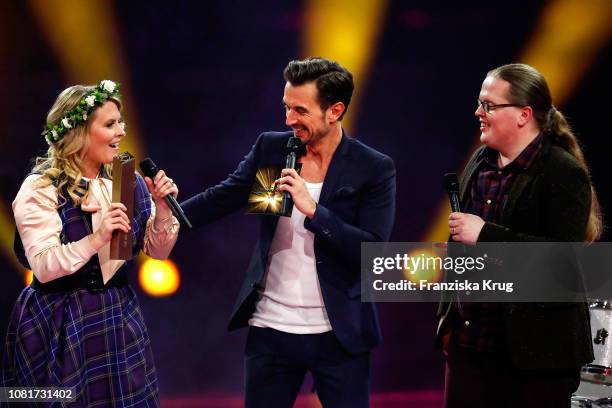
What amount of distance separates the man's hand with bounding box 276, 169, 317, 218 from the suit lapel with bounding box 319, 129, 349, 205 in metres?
0.16

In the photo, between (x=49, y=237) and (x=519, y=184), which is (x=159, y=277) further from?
(x=519, y=184)

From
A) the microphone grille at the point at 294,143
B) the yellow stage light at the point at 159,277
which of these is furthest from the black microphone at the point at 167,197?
the yellow stage light at the point at 159,277

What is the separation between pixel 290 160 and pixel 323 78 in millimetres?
324

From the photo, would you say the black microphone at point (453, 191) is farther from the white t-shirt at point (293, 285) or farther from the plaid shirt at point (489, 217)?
the white t-shirt at point (293, 285)

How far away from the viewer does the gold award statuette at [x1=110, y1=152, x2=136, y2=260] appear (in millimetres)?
2428

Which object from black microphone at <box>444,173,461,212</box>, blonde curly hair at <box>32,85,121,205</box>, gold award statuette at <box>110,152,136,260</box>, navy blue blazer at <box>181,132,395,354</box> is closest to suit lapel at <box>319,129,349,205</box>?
navy blue blazer at <box>181,132,395,354</box>

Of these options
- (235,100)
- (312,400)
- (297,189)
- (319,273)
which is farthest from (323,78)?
(312,400)

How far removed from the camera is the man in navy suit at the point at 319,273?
259 cm

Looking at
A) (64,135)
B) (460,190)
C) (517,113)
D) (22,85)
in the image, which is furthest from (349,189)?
(22,85)

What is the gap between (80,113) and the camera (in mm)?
2633

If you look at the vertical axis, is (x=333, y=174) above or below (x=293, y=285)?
above

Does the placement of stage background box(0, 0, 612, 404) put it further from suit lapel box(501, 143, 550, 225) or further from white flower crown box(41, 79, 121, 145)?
suit lapel box(501, 143, 550, 225)

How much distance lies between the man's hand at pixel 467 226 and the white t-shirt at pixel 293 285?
49cm

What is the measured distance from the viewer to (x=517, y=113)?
2.53 meters
